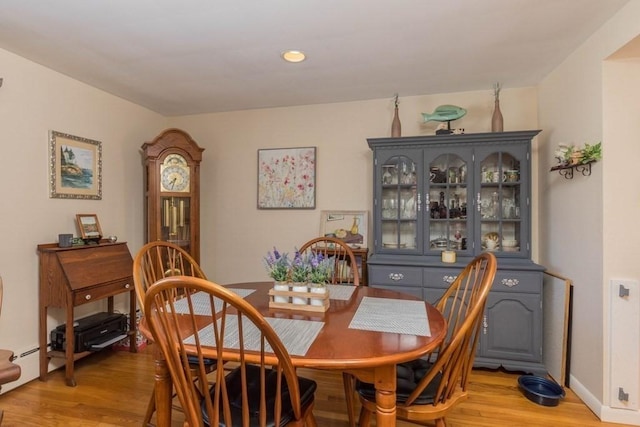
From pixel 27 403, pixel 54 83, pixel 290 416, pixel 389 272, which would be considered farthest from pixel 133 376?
pixel 54 83

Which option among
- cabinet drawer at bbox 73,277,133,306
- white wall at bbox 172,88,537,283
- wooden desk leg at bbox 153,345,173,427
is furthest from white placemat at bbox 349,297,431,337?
cabinet drawer at bbox 73,277,133,306

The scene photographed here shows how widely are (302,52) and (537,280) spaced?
2352mm

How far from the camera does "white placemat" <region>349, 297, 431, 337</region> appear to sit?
1419mm

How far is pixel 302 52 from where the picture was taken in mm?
2336

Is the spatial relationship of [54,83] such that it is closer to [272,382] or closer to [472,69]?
[272,382]

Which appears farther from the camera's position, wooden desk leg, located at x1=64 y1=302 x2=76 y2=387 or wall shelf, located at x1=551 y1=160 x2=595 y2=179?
wooden desk leg, located at x1=64 y1=302 x2=76 y2=387

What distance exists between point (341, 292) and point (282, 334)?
74cm

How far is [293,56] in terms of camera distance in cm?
240

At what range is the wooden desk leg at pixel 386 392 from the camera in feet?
3.95

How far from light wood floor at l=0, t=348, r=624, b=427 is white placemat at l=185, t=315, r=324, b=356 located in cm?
93

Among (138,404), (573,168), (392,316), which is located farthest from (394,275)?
(138,404)

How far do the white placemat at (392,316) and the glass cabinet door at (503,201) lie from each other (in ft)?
4.44

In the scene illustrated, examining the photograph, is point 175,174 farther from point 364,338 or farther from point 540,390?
point 540,390

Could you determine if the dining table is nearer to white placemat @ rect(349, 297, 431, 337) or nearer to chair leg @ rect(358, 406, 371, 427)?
white placemat @ rect(349, 297, 431, 337)
